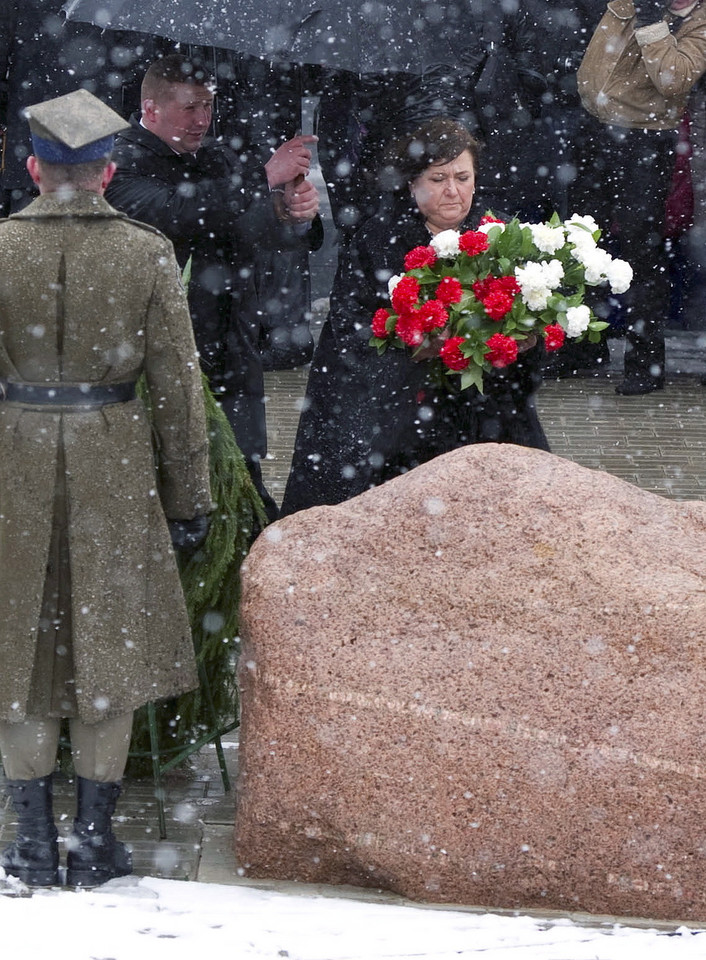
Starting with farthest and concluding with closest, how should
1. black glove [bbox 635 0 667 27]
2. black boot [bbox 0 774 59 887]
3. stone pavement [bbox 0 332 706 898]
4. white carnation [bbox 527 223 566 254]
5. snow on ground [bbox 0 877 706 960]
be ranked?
black glove [bbox 635 0 667 27], white carnation [bbox 527 223 566 254], stone pavement [bbox 0 332 706 898], black boot [bbox 0 774 59 887], snow on ground [bbox 0 877 706 960]

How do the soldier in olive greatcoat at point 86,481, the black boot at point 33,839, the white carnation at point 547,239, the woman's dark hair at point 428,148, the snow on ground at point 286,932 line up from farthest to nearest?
the woman's dark hair at point 428,148, the white carnation at point 547,239, the black boot at point 33,839, the soldier in olive greatcoat at point 86,481, the snow on ground at point 286,932

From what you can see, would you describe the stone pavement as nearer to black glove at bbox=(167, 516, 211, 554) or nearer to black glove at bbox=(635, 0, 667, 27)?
black glove at bbox=(167, 516, 211, 554)

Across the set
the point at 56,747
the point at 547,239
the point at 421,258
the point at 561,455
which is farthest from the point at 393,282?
the point at 561,455

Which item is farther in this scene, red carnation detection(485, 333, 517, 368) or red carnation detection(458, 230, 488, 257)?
red carnation detection(458, 230, 488, 257)

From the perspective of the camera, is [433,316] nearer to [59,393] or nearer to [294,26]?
[59,393]

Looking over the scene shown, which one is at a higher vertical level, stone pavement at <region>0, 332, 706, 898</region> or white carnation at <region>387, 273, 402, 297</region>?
white carnation at <region>387, 273, 402, 297</region>

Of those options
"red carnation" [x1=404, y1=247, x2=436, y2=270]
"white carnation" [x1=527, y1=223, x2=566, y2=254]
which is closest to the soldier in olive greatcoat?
"red carnation" [x1=404, y1=247, x2=436, y2=270]

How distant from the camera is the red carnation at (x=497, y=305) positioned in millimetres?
5414

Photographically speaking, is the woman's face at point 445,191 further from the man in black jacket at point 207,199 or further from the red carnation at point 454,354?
the red carnation at point 454,354

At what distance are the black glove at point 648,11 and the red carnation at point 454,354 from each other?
4.50 m

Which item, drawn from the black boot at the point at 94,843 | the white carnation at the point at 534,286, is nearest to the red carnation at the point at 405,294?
the white carnation at the point at 534,286

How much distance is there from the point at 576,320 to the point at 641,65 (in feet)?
14.4

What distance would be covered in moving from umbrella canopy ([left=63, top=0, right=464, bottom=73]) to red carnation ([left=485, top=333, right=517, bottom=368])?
255 cm

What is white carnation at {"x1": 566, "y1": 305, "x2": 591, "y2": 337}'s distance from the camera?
217 inches
